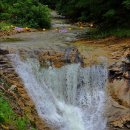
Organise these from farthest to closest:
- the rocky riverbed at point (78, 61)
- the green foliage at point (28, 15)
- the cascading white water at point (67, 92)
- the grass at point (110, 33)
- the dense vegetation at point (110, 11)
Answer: the green foliage at point (28, 15) → the dense vegetation at point (110, 11) → the grass at point (110, 33) → the cascading white water at point (67, 92) → the rocky riverbed at point (78, 61)

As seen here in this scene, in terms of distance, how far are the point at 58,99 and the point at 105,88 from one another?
1389 millimetres

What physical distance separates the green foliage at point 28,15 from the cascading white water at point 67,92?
738 cm

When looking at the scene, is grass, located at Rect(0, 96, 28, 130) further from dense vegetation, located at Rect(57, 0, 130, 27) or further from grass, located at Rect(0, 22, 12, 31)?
grass, located at Rect(0, 22, 12, 31)

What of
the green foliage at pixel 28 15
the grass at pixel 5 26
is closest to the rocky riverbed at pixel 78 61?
the grass at pixel 5 26

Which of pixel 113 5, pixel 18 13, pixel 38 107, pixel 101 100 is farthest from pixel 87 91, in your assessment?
pixel 18 13

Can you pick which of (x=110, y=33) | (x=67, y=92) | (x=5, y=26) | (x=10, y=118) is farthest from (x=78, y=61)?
(x=5, y=26)

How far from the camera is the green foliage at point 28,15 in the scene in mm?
20734

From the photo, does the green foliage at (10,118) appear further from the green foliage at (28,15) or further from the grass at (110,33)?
the green foliage at (28,15)

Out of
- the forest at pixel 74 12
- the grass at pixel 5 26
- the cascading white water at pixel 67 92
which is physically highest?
the forest at pixel 74 12

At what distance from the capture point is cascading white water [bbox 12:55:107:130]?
41.8 ft

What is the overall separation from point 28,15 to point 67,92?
8.36m

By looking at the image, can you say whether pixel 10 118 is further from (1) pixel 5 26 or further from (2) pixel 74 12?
(2) pixel 74 12

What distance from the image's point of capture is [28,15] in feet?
68.9

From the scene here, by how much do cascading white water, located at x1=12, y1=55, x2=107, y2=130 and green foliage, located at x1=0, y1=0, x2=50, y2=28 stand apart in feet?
24.2
